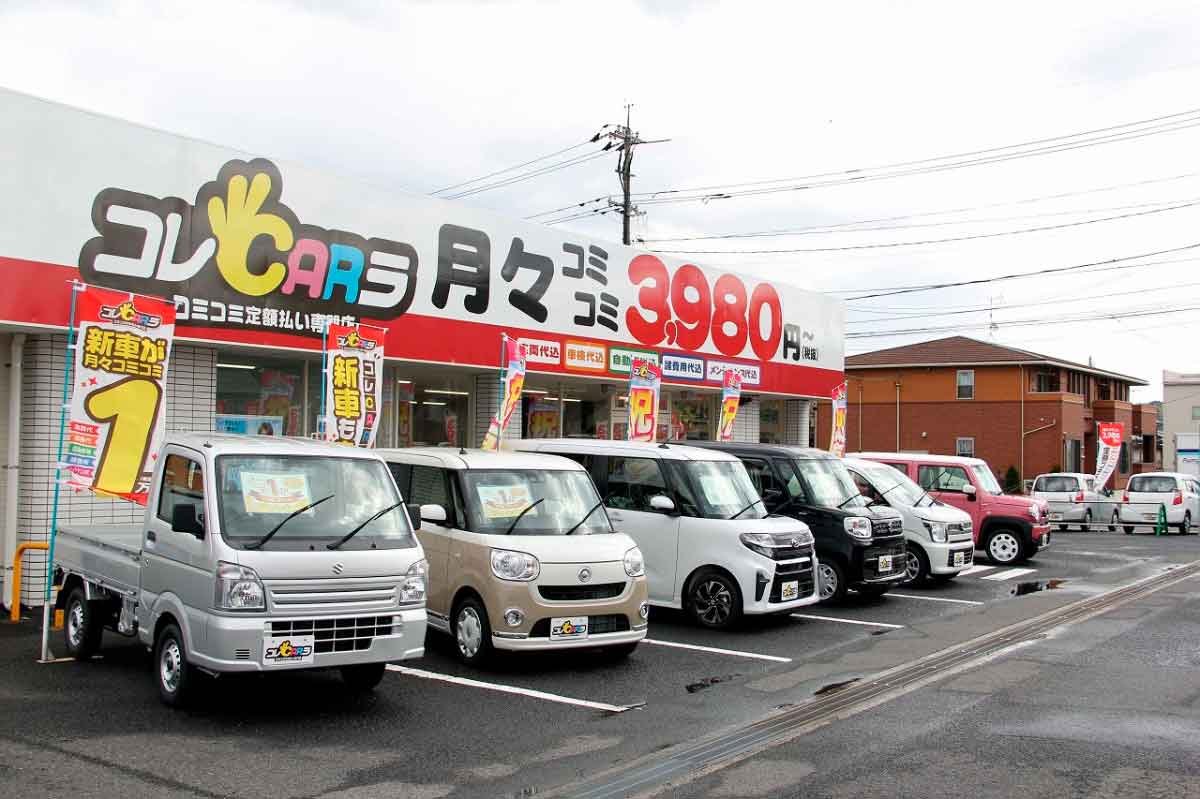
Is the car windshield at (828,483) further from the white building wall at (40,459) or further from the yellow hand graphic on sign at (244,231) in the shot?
the white building wall at (40,459)

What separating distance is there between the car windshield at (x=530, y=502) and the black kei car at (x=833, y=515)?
4.25 meters

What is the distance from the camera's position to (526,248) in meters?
17.6

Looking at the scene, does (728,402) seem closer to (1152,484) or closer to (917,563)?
(917,563)

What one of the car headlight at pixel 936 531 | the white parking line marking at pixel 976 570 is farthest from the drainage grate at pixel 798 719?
the white parking line marking at pixel 976 570

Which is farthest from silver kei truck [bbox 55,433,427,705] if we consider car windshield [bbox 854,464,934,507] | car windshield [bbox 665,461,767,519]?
car windshield [bbox 854,464,934,507]

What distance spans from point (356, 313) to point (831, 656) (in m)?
8.08

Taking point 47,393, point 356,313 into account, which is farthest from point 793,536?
point 47,393

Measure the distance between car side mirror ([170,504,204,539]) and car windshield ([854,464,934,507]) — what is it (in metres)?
11.3

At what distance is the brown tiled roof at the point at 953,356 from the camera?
50.3 metres

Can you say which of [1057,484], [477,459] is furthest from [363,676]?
[1057,484]

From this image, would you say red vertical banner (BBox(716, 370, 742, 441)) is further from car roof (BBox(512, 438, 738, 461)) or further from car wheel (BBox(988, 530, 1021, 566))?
car roof (BBox(512, 438, 738, 461))

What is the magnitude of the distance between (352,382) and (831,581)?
6849mm

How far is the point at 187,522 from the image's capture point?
7.64 m

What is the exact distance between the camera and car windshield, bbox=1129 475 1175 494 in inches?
1128
